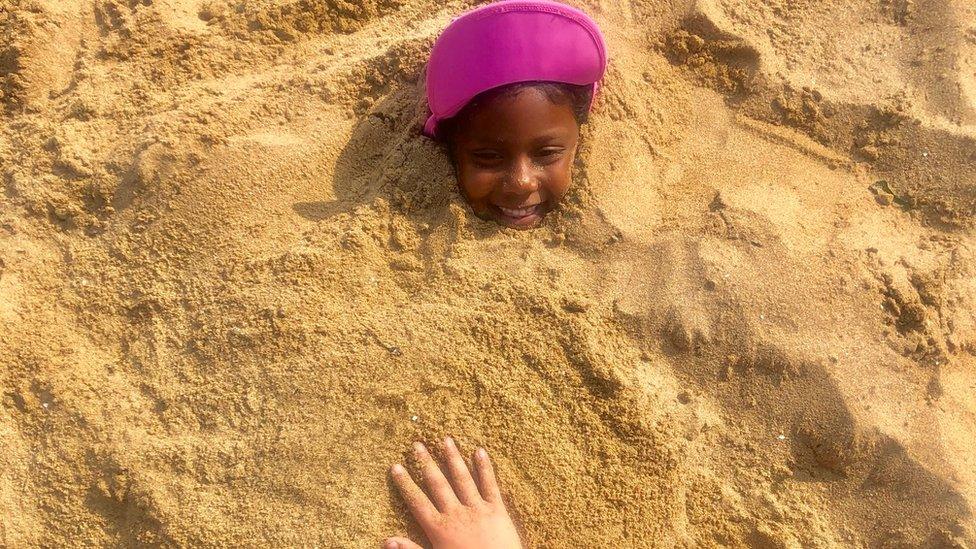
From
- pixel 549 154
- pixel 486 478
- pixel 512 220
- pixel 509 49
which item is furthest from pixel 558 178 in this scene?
pixel 486 478

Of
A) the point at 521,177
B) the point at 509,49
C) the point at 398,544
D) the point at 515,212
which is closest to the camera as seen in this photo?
the point at 398,544

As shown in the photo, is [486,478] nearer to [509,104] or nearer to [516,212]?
[516,212]

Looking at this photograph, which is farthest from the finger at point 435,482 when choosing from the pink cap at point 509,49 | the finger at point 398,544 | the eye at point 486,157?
the pink cap at point 509,49

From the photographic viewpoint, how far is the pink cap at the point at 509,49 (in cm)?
192

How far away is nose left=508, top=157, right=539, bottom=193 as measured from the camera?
2.03m

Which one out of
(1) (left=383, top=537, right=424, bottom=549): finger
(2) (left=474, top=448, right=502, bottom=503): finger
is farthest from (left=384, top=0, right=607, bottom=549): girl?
(1) (left=383, top=537, right=424, bottom=549): finger

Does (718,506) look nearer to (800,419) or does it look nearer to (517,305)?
(800,419)

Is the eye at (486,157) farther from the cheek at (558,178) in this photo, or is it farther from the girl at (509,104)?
the cheek at (558,178)

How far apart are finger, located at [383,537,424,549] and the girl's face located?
100 centimetres

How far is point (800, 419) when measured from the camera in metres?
1.85

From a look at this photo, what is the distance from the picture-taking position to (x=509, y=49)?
192cm

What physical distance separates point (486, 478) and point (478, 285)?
56 centimetres

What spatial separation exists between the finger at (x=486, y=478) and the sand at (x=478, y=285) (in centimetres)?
4

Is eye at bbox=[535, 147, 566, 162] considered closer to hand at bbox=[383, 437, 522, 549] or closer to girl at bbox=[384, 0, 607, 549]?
girl at bbox=[384, 0, 607, 549]
